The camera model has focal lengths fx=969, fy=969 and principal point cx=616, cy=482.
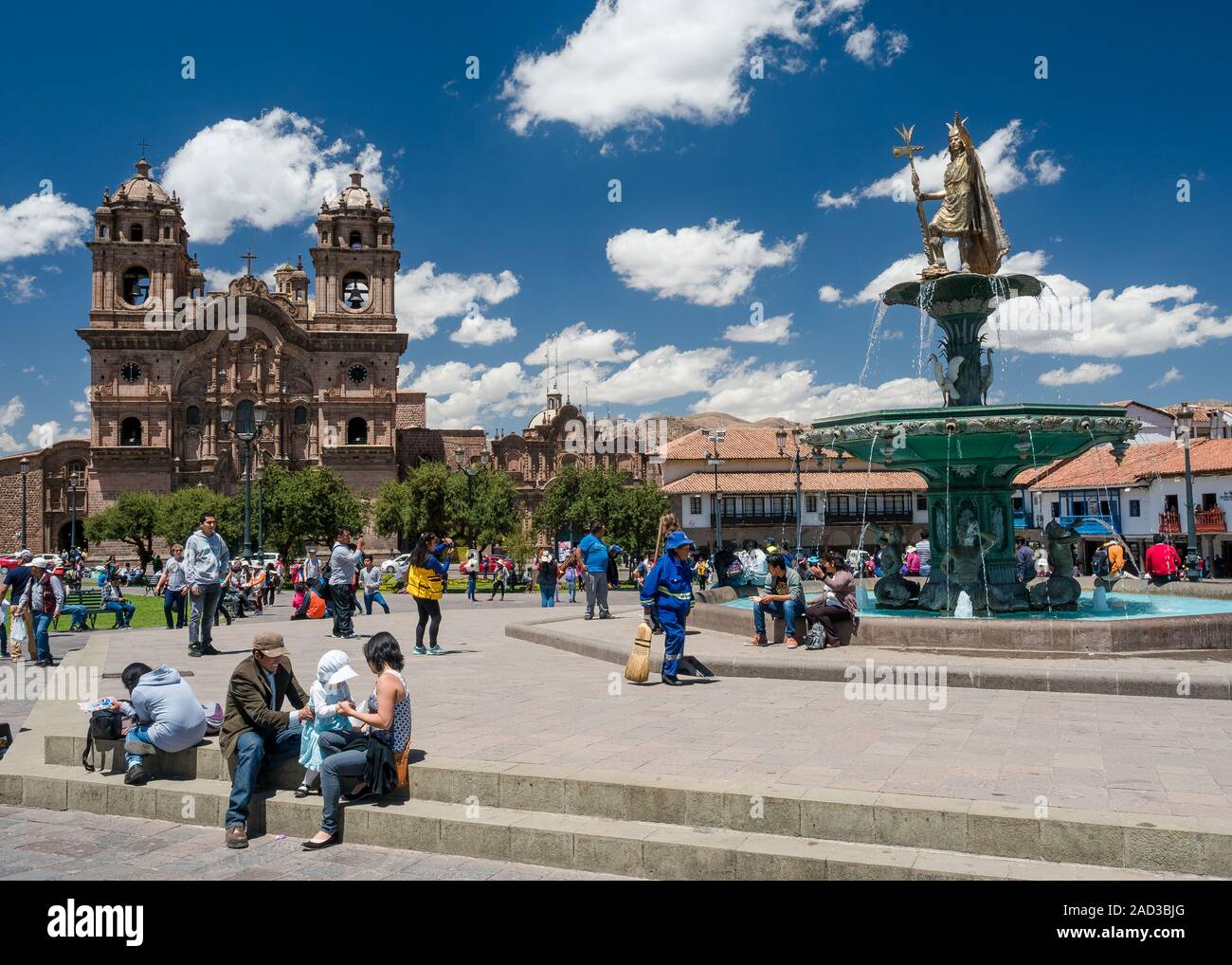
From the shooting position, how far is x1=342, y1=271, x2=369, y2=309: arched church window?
61344 mm

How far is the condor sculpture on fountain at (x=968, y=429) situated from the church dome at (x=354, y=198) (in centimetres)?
5286

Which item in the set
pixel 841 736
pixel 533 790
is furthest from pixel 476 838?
pixel 841 736

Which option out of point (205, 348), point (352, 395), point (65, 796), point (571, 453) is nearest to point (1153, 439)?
point (571, 453)

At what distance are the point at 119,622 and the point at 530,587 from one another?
52.8ft

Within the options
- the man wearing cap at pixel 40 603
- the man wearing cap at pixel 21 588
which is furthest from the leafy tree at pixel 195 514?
the man wearing cap at pixel 40 603

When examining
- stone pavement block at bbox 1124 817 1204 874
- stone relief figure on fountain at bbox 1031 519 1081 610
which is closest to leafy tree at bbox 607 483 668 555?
stone relief figure on fountain at bbox 1031 519 1081 610

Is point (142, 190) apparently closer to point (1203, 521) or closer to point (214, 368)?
point (214, 368)

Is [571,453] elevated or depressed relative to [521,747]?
elevated

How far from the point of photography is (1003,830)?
15.2ft

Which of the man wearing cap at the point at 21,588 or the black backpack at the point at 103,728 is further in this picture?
the man wearing cap at the point at 21,588

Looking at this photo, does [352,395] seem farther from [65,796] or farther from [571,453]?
[65,796]

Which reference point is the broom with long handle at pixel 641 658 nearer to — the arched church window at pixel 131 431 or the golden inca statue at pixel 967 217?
the golden inca statue at pixel 967 217

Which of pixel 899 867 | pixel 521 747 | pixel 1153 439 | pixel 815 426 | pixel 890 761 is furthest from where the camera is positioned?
pixel 1153 439

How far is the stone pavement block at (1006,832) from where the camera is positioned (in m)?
4.59
